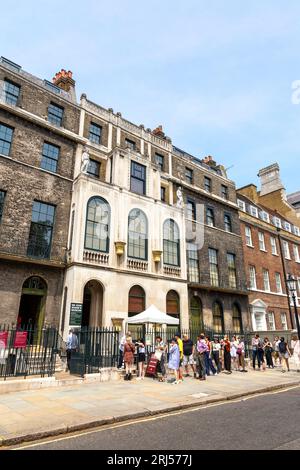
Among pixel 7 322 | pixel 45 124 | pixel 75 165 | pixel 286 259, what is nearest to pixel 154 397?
pixel 7 322

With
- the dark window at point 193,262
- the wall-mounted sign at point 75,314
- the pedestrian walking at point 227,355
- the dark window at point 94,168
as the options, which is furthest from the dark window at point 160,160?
the pedestrian walking at point 227,355

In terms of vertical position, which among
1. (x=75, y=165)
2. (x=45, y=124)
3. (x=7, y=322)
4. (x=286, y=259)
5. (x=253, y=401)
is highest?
(x=45, y=124)

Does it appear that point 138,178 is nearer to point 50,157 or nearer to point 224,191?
point 50,157

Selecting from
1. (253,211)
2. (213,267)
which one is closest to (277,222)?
(253,211)

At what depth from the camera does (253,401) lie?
28.3ft

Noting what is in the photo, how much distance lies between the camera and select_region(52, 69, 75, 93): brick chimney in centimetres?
2269

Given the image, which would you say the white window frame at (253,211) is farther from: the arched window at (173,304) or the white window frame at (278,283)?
the arched window at (173,304)

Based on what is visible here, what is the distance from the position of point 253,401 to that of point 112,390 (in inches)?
171

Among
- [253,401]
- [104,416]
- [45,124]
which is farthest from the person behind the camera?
[45,124]

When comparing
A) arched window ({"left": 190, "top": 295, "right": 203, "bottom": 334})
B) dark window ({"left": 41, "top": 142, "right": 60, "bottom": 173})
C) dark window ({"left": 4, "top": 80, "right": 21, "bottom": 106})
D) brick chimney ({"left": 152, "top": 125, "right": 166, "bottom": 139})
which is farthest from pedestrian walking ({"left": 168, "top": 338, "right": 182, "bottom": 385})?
brick chimney ({"left": 152, "top": 125, "right": 166, "bottom": 139})

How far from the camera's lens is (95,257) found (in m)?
17.1

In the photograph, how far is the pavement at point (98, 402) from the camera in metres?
5.85

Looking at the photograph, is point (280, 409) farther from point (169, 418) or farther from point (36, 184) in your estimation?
point (36, 184)
